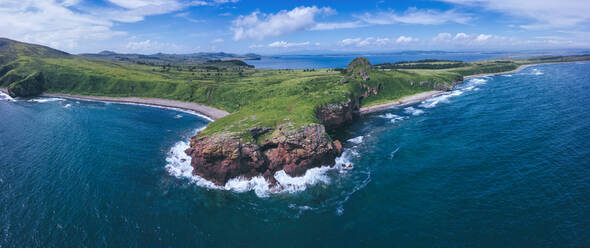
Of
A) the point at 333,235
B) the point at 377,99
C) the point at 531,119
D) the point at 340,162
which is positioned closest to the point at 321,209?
the point at 333,235

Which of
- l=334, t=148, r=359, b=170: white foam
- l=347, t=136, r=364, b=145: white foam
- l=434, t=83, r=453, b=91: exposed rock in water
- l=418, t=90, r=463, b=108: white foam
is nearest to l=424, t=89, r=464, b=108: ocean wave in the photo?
l=418, t=90, r=463, b=108: white foam

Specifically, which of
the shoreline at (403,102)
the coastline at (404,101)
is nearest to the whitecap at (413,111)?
the shoreline at (403,102)

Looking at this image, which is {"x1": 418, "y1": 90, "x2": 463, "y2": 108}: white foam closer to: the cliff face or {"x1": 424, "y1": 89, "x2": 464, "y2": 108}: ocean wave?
{"x1": 424, "y1": 89, "x2": 464, "y2": 108}: ocean wave

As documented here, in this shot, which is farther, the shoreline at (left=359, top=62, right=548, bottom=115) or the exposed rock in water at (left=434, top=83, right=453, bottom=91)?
the exposed rock in water at (left=434, top=83, right=453, bottom=91)

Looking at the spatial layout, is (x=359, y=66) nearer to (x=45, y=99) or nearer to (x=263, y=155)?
(x=263, y=155)

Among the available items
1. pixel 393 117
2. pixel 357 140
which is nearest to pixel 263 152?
pixel 357 140

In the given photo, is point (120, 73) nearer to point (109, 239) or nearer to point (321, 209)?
point (109, 239)
